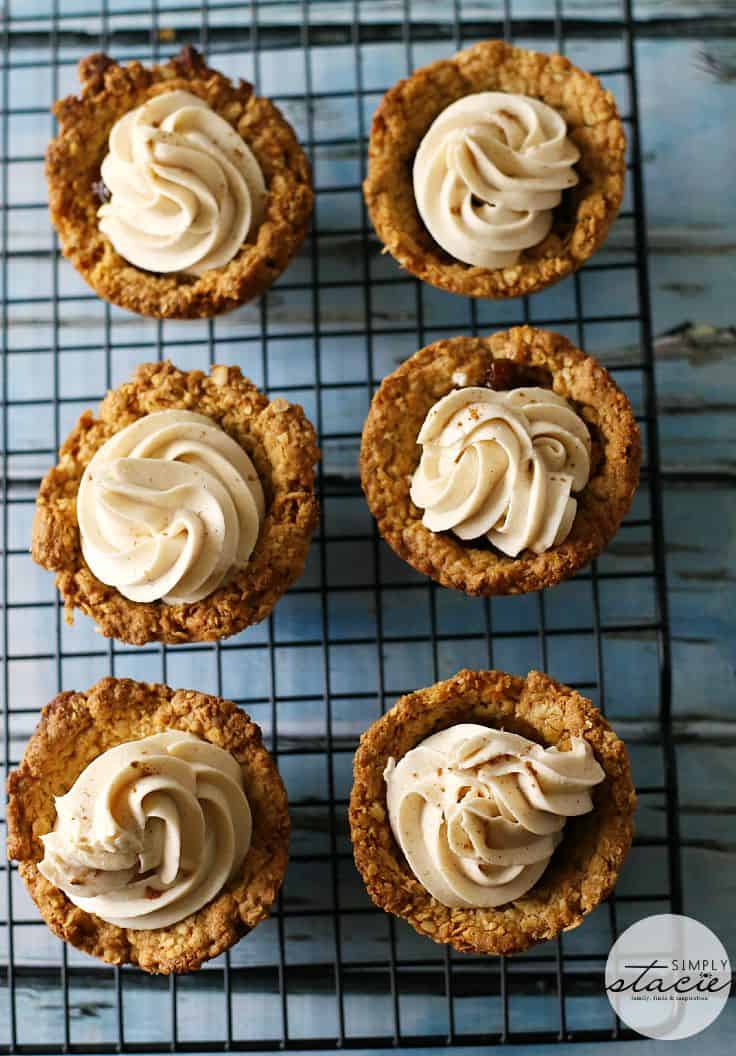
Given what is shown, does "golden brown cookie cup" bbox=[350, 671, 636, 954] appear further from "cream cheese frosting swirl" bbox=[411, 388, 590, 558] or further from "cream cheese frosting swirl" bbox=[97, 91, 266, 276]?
"cream cheese frosting swirl" bbox=[97, 91, 266, 276]

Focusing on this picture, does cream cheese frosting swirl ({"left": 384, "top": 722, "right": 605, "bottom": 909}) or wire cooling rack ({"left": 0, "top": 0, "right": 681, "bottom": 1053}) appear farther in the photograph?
wire cooling rack ({"left": 0, "top": 0, "right": 681, "bottom": 1053})

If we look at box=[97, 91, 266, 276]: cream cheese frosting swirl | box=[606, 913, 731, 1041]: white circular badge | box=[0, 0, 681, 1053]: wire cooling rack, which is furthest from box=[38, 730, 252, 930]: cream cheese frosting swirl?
box=[97, 91, 266, 276]: cream cheese frosting swirl

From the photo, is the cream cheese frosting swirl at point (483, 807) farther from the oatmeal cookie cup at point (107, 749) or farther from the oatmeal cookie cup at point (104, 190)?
the oatmeal cookie cup at point (104, 190)

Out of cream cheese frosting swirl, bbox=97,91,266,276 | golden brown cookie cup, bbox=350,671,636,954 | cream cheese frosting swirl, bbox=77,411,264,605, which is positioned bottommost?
golden brown cookie cup, bbox=350,671,636,954

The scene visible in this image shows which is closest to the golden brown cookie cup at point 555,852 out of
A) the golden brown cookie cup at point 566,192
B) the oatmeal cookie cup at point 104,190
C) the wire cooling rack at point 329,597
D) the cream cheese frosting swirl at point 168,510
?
the wire cooling rack at point 329,597

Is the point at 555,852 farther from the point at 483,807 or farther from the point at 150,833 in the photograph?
the point at 150,833

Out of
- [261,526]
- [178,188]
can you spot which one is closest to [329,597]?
[261,526]

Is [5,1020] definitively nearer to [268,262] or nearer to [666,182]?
[268,262]
